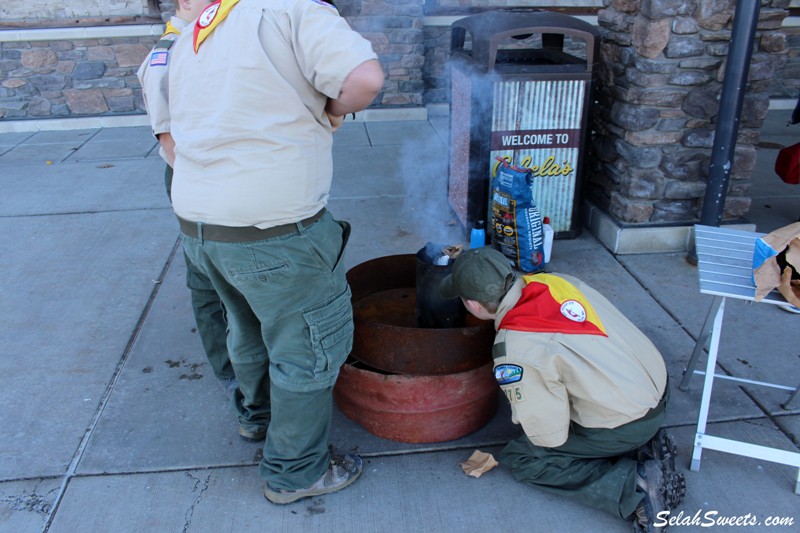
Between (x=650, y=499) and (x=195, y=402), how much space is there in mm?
1856

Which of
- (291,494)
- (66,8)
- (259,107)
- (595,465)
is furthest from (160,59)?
(66,8)

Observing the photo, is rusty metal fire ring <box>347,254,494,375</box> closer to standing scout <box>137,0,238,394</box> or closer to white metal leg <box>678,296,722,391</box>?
standing scout <box>137,0,238,394</box>

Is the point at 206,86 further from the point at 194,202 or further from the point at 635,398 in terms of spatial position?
the point at 635,398

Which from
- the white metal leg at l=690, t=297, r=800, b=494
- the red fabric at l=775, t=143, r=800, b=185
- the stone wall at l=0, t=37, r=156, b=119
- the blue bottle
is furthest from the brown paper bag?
the stone wall at l=0, t=37, r=156, b=119

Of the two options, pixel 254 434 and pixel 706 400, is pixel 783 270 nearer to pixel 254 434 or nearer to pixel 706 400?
pixel 706 400

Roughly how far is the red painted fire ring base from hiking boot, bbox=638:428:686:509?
595 millimetres

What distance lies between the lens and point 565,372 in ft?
7.00

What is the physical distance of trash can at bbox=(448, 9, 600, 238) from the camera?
383 centimetres

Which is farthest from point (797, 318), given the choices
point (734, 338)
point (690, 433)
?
point (690, 433)

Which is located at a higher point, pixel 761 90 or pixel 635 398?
pixel 761 90

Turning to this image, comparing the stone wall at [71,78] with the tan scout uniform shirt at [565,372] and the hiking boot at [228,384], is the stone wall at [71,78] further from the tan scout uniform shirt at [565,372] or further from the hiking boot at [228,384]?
the tan scout uniform shirt at [565,372]

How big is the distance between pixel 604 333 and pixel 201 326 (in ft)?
5.32

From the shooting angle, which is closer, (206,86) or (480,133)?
(206,86)

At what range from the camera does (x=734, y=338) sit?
323cm
